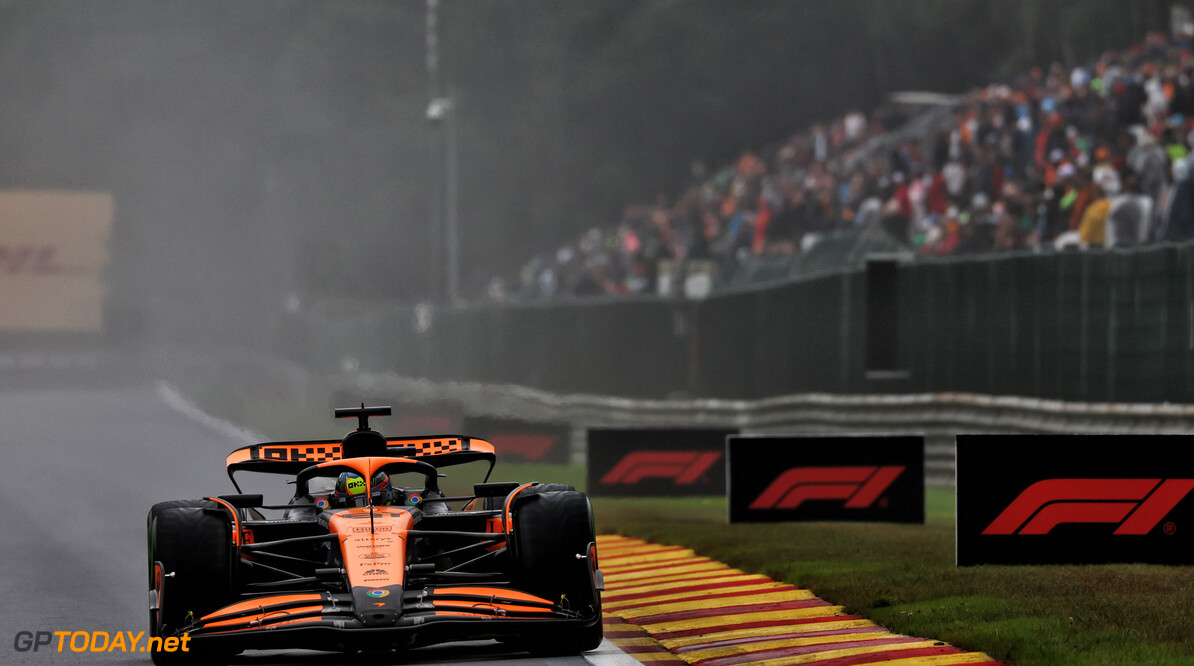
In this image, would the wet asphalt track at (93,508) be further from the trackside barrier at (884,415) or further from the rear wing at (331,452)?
the trackside barrier at (884,415)

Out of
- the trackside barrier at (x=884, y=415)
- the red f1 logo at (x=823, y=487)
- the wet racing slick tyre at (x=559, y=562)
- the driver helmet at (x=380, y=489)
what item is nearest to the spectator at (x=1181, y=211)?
the trackside barrier at (x=884, y=415)

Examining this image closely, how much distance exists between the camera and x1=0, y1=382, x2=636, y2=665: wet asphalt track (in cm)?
873

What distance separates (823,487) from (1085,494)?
2.75 meters

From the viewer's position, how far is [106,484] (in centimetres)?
2188

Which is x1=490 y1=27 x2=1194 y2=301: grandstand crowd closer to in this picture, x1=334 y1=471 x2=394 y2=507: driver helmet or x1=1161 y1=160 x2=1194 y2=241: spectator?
x1=1161 y1=160 x2=1194 y2=241: spectator

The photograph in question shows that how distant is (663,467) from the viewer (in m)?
16.5

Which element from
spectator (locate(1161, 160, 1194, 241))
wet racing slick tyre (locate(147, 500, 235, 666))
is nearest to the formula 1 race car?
wet racing slick tyre (locate(147, 500, 235, 666))

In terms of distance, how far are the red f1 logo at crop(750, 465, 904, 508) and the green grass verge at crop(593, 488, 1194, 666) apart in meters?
0.26

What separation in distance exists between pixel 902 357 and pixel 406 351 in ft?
58.8

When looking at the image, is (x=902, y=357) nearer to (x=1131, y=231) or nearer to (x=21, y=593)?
(x=1131, y=231)

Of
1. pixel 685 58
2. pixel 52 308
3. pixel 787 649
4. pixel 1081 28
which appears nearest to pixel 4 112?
pixel 52 308

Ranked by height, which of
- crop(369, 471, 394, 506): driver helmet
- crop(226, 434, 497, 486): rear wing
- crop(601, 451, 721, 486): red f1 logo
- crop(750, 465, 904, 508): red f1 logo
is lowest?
crop(601, 451, 721, 486): red f1 logo

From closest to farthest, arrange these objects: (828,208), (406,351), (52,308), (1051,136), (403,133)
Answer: (1051,136), (828,208), (406,351), (52,308), (403,133)

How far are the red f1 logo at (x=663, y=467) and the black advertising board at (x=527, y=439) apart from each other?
5.26 meters
